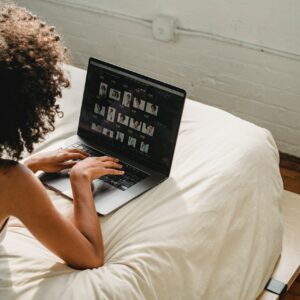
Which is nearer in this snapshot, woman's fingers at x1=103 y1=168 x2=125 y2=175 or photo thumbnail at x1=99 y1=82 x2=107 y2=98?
woman's fingers at x1=103 y1=168 x2=125 y2=175

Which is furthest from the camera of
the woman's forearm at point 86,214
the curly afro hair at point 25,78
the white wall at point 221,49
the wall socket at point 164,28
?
the wall socket at point 164,28

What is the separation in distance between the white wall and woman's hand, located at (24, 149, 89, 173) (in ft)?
3.87

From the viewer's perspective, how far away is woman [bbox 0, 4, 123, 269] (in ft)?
3.30

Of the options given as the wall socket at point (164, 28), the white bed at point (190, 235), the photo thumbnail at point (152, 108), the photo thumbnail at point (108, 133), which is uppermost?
the wall socket at point (164, 28)

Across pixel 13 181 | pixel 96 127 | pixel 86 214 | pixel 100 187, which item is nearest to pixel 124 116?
pixel 96 127

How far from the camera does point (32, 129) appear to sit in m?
1.07

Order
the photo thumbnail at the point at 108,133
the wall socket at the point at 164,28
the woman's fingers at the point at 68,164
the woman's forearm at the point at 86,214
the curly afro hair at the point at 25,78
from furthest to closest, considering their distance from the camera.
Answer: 1. the wall socket at the point at 164,28
2. the photo thumbnail at the point at 108,133
3. the woman's fingers at the point at 68,164
4. the woman's forearm at the point at 86,214
5. the curly afro hair at the point at 25,78

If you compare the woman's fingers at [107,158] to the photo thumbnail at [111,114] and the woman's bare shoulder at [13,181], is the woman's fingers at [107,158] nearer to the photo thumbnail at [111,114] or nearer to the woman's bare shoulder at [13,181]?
the photo thumbnail at [111,114]

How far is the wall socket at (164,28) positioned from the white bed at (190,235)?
95 centimetres

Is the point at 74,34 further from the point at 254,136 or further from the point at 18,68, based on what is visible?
the point at 18,68

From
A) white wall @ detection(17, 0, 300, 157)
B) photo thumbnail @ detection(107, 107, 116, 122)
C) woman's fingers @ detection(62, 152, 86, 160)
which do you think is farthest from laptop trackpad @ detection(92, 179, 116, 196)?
white wall @ detection(17, 0, 300, 157)

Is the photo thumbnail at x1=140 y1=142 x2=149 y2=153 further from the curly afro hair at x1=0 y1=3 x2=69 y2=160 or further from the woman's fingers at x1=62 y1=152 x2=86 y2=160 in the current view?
the curly afro hair at x1=0 y1=3 x2=69 y2=160

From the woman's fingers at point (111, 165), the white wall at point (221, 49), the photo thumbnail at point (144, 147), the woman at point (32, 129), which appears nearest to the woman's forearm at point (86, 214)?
the woman at point (32, 129)

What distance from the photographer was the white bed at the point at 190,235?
3.55 feet
